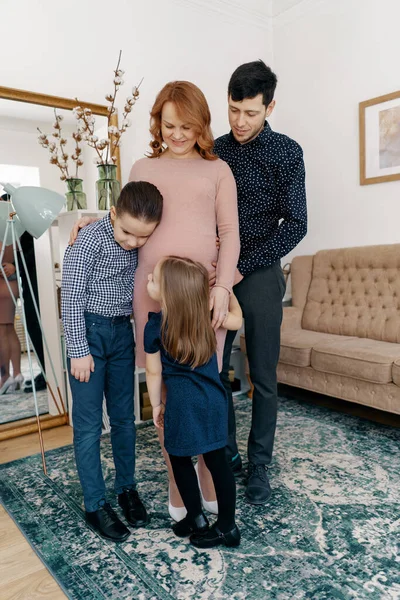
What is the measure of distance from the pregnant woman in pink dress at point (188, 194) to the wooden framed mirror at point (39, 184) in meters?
1.38

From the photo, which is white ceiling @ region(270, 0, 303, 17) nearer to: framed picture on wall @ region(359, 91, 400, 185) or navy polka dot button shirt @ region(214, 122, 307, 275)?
framed picture on wall @ region(359, 91, 400, 185)

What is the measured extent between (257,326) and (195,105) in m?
0.83

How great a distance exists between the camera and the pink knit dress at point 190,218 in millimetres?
1468


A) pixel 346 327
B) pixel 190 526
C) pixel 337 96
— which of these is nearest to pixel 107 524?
pixel 190 526

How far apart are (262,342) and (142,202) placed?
76 centimetres

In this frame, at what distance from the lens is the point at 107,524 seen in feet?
5.34

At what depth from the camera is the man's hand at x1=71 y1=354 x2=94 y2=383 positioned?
5.08ft

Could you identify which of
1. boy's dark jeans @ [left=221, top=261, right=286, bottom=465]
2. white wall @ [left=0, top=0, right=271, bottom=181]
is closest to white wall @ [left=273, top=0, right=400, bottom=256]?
white wall @ [left=0, top=0, right=271, bottom=181]

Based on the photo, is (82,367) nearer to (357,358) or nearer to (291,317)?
(357,358)

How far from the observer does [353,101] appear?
3281mm

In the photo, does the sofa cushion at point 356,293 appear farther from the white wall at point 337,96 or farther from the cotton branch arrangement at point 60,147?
the cotton branch arrangement at point 60,147

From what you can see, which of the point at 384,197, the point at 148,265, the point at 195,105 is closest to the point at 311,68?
the point at 384,197

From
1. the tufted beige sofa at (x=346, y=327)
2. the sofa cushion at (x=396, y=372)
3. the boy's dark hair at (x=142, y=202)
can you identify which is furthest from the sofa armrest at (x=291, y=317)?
the boy's dark hair at (x=142, y=202)

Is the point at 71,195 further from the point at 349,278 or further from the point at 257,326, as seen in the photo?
the point at 349,278
